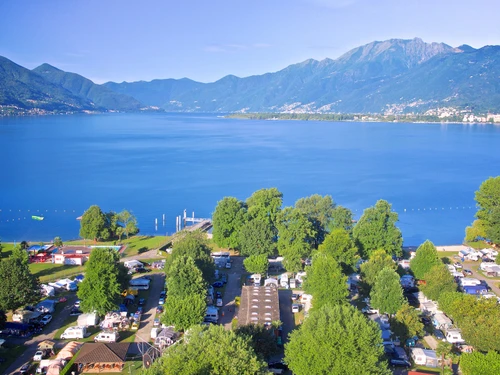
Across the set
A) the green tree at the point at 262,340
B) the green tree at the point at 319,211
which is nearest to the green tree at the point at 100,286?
the green tree at the point at 262,340

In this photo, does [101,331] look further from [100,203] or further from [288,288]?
[100,203]

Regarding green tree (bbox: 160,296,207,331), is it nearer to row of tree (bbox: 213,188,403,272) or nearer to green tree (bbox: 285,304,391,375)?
green tree (bbox: 285,304,391,375)

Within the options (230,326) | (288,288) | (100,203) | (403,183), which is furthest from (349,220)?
(403,183)

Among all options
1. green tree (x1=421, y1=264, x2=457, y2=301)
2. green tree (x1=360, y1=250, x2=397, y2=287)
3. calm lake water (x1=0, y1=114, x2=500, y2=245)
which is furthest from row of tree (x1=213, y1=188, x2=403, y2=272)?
calm lake water (x1=0, y1=114, x2=500, y2=245)

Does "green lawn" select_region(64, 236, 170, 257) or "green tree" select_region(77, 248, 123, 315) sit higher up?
"green tree" select_region(77, 248, 123, 315)

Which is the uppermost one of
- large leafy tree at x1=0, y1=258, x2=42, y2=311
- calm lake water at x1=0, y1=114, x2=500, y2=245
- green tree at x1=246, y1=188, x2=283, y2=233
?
green tree at x1=246, y1=188, x2=283, y2=233

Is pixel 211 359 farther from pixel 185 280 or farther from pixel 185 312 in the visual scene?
pixel 185 280

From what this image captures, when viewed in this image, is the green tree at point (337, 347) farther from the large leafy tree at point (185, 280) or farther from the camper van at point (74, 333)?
the camper van at point (74, 333)

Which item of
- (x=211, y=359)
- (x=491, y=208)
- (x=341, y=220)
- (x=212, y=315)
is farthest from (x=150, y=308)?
(x=491, y=208)
